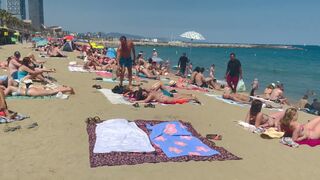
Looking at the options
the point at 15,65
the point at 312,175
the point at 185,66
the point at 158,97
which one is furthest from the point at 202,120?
the point at 185,66

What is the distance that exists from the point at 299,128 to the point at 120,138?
318 centimetres

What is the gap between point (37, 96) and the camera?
8453 mm

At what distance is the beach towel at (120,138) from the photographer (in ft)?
17.0

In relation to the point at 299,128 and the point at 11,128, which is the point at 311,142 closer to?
the point at 299,128

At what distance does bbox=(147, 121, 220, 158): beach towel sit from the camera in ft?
17.2

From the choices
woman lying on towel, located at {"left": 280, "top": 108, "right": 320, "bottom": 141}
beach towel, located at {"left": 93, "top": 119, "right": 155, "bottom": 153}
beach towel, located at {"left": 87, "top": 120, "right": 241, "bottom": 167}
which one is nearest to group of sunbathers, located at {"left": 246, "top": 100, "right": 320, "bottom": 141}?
woman lying on towel, located at {"left": 280, "top": 108, "right": 320, "bottom": 141}

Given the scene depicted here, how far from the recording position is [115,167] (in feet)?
15.2

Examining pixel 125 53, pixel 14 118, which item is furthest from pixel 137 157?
pixel 125 53

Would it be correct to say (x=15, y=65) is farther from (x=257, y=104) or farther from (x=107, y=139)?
(x=257, y=104)

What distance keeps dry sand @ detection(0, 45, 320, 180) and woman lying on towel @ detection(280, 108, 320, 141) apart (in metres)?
0.29

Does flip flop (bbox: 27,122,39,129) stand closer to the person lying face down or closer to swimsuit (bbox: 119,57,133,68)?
the person lying face down

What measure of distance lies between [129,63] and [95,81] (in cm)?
234

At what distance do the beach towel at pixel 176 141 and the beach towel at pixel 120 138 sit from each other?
21cm

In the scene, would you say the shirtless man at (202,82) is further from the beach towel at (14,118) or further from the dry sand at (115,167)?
the beach towel at (14,118)
